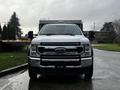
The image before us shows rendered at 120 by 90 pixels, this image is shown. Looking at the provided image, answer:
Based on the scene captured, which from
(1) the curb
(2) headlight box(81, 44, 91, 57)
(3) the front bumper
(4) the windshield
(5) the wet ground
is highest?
(4) the windshield

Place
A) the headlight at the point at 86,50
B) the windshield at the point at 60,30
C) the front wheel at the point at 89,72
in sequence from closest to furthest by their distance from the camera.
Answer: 1. the headlight at the point at 86,50
2. the front wheel at the point at 89,72
3. the windshield at the point at 60,30

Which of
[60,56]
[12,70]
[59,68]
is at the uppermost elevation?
[60,56]

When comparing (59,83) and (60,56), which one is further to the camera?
(59,83)

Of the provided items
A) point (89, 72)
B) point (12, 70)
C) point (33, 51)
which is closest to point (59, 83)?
→ point (89, 72)

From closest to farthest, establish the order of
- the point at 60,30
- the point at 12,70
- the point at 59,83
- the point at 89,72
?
the point at 59,83, the point at 89,72, the point at 60,30, the point at 12,70

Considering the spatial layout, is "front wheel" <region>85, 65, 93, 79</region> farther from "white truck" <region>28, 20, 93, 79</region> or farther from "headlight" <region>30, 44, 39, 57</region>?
"headlight" <region>30, 44, 39, 57</region>

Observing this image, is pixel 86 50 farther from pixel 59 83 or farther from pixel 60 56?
pixel 59 83

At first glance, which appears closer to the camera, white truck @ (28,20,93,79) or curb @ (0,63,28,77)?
white truck @ (28,20,93,79)

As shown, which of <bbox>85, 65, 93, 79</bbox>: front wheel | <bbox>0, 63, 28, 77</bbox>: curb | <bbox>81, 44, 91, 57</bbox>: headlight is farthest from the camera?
<bbox>0, 63, 28, 77</bbox>: curb

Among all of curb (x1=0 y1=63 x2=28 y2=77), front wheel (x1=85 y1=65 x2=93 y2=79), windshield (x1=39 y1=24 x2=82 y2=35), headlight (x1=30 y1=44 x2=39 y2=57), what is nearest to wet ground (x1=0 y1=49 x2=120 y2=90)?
front wheel (x1=85 y1=65 x2=93 y2=79)

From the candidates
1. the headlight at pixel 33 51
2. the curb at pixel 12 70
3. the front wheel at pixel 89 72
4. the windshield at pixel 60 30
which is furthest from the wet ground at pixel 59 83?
the windshield at pixel 60 30

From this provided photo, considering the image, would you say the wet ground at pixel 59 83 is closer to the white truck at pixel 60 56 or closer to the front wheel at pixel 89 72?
the front wheel at pixel 89 72

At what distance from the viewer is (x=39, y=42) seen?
33.6 ft

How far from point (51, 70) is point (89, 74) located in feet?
4.94
